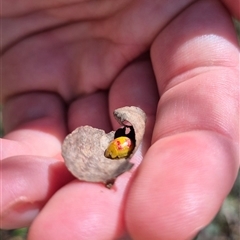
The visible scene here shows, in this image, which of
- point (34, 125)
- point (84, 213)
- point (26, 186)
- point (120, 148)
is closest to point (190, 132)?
point (120, 148)

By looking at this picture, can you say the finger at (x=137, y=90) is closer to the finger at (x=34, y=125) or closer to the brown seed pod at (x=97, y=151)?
the brown seed pod at (x=97, y=151)

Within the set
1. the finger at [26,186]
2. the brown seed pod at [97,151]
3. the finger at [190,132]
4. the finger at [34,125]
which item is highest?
the finger at [190,132]

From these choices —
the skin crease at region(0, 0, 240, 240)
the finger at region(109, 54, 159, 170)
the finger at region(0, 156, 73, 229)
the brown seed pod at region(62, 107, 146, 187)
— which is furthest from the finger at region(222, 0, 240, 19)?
the finger at region(0, 156, 73, 229)

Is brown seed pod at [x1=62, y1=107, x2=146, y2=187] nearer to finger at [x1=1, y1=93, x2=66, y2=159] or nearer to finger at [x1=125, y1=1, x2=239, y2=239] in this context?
finger at [x1=125, y1=1, x2=239, y2=239]

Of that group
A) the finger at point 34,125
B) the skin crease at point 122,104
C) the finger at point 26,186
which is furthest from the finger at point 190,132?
the finger at point 34,125

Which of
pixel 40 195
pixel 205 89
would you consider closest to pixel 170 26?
pixel 205 89

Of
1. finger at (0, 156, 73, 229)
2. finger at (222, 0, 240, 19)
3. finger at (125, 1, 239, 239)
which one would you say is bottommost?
finger at (0, 156, 73, 229)

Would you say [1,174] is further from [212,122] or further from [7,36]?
[7,36]
